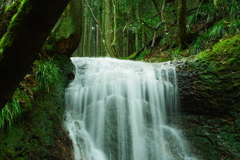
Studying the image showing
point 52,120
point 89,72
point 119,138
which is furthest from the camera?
point 89,72

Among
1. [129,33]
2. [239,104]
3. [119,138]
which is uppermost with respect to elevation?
[129,33]

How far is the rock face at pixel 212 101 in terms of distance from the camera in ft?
12.2

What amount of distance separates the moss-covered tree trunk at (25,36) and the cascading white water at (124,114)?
2.30 metres

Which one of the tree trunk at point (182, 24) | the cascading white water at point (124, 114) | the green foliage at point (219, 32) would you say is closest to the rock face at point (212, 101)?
the cascading white water at point (124, 114)

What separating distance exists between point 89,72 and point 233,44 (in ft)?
12.7

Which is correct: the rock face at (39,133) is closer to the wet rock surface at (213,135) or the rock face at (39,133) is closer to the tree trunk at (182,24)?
the wet rock surface at (213,135)

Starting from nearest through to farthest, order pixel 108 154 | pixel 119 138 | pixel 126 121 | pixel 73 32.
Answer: pixel 108 154, pixel 119 138, pixel 126 121, pixel 73 32

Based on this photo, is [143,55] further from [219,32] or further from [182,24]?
[219,32]

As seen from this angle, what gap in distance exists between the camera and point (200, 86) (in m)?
4.24

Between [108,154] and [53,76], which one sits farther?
[53,76]

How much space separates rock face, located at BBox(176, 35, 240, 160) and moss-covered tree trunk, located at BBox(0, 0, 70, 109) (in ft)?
12.0

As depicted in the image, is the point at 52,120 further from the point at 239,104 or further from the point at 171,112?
the point at 239,104

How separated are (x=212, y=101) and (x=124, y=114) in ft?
6.69

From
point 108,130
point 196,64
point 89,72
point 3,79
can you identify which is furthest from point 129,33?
point 3,79
